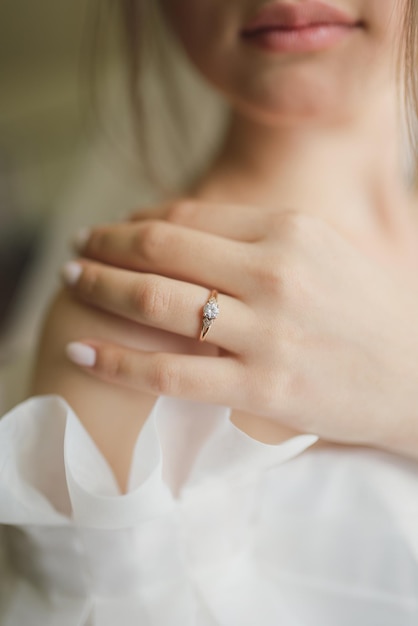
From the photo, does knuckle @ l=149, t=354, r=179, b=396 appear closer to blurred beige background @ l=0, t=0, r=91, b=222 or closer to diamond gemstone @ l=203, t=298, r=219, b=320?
diamond gemstone @ l=203, t=298, r=219, b=320

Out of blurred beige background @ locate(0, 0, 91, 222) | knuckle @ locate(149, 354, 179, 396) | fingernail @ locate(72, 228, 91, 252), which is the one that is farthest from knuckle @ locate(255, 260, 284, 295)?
blurred beige background @ locate(0, 0, 91, 222)

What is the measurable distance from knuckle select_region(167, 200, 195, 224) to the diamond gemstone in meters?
0.15

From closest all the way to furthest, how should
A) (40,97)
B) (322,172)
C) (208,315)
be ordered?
(208,315), (322,172), (40,97)

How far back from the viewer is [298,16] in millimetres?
631

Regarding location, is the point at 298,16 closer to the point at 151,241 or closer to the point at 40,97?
the point at 151,241

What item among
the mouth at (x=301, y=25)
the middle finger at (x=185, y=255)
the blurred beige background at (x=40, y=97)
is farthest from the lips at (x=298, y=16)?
the blurred beige background at (x=40, y=97)

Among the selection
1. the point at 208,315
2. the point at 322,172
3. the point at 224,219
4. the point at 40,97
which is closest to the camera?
the point at 208,315

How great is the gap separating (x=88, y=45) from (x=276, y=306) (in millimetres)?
1874

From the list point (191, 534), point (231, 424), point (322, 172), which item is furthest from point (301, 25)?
point (191, 534)

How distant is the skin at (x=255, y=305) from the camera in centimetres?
54

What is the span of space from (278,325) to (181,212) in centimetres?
20

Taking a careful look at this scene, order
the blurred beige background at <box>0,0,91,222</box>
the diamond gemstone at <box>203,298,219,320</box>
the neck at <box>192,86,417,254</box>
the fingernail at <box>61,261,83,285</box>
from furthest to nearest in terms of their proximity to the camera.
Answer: the blurred beige background at <box>0,0,91,222</box> < the neck at <box>192,86,417,254</box> < the fingernail at <box>61,261,83,285</box> < the diamond gemstone at <box>203,298,219,320</box>

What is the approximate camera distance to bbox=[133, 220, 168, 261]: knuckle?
590 mm

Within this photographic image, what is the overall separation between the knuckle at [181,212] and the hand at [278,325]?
0.19 ft
